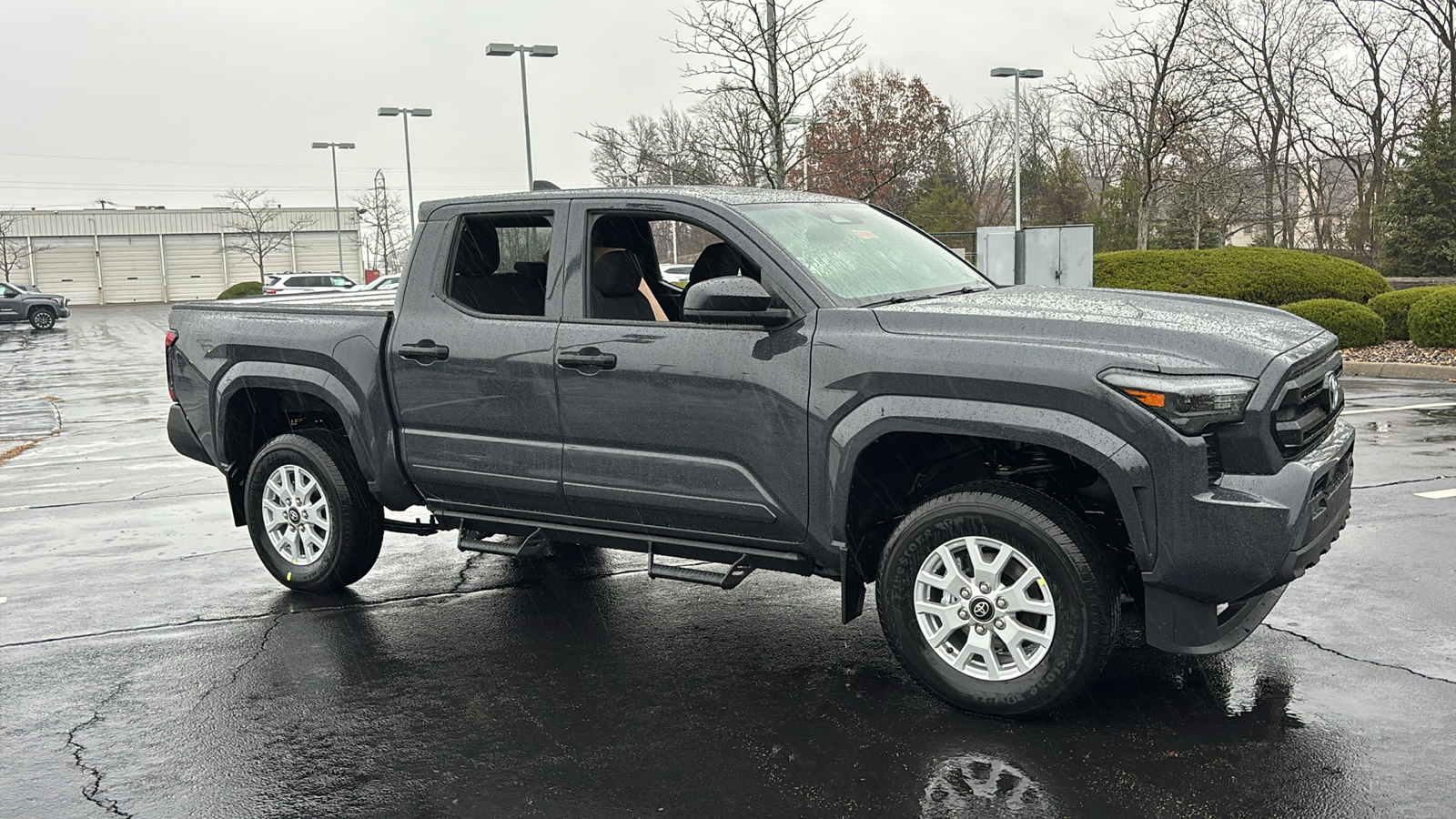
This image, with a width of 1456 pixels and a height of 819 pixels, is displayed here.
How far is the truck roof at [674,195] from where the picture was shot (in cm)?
531

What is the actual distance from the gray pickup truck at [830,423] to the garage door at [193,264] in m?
84.6

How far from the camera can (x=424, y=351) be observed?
571cm

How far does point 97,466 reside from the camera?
11.6m

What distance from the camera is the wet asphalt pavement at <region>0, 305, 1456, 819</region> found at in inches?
156

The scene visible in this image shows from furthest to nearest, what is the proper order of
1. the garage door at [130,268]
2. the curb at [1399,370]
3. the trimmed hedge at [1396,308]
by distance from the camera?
the garage door at [130,268]
the trimmed hedge at [1396,308]
the curb at [1399,370]

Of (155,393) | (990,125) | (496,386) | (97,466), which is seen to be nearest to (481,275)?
(496,386)

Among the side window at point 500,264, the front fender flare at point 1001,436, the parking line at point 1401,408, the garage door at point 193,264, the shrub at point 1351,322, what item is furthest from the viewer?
the garage door at point 193,264

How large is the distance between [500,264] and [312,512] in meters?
1.67

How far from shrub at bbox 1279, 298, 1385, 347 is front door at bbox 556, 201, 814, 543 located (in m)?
14.9

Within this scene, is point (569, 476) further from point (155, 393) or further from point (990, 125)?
point (990, 125)

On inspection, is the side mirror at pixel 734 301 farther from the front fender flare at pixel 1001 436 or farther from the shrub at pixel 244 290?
the shrub at pixel 244 290

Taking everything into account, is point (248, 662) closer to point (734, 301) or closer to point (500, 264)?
point (500, 264)

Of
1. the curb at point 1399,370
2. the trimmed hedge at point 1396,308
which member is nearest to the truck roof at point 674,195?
the curb at point 1399,370

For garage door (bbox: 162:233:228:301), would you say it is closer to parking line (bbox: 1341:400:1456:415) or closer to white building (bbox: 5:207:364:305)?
white building (bbox: 5:207:364:305)
